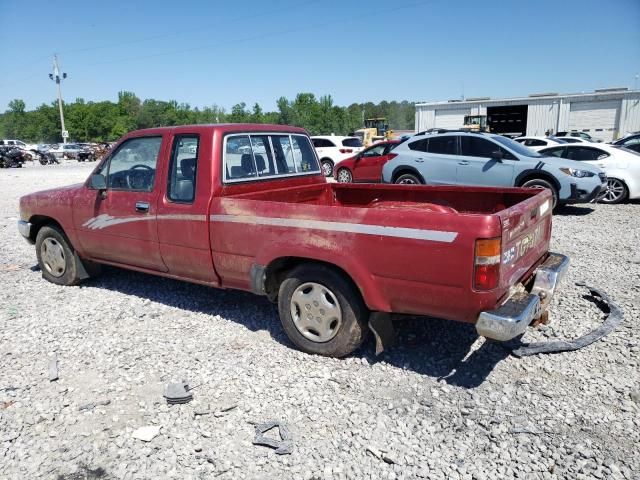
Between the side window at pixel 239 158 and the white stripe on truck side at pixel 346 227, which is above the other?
the side window at pixel 239 158

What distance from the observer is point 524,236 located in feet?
11.7

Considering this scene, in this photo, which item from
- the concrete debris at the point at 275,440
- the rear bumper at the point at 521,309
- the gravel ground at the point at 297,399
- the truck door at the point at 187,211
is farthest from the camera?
the truck door at the point at 187,211

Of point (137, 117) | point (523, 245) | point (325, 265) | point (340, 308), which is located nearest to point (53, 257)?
point (325, 265)

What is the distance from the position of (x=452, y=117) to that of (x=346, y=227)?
42.9 metres

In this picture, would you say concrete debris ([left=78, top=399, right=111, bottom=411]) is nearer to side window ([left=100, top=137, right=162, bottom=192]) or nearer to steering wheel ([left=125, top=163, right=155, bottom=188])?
side window ([left=100, top=137, right=162, bottom=192])

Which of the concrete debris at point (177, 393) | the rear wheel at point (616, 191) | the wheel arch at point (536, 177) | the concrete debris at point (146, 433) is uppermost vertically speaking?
the wheel arch at point (536, 177)

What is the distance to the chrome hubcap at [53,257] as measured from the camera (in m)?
5.82

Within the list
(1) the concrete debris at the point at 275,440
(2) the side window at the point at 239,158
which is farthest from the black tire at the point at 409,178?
(1) the concrete debris at the point at 275,440

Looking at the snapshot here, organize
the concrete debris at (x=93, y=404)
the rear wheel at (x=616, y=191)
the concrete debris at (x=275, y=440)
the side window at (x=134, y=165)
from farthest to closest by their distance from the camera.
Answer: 1. the rear wheel at (x=616, y=191)
2. the side window at (x=134, y=165)
3. the concrete debris at (x=93, y=404)
4. the concrete debris at (x=275, y=440)

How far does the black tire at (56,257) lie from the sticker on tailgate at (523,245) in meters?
4.77

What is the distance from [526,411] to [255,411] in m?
1.77

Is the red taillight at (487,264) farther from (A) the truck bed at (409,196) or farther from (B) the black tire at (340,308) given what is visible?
(A) the truck bed at (409,196)

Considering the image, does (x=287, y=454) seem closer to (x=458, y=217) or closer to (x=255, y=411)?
(x=255, y=411)

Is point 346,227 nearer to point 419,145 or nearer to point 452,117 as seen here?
point 419,145
